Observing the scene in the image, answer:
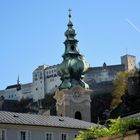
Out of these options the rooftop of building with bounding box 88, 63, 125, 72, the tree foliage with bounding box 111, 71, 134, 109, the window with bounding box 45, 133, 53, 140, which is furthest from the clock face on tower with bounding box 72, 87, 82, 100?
the rooftop of building with bounding box 88, 63, 125, 72

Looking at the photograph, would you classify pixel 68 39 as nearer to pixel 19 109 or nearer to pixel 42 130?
pixel 42 130

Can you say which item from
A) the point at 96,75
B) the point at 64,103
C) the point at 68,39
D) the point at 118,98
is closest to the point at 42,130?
the point at 64,103

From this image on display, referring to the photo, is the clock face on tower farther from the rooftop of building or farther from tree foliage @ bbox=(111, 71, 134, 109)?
the rooftop of building

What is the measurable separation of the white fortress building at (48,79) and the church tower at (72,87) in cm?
7215

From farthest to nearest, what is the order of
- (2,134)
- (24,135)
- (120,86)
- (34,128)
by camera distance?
(120,86) < (34,128) < (24,135) < (2,134)

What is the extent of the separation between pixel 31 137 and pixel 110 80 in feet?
383

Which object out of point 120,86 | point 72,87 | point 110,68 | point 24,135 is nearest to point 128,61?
point 110,68

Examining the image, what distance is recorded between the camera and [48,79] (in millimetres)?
174250

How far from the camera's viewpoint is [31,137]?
43.8 metres

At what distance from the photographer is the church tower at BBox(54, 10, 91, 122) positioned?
264ft

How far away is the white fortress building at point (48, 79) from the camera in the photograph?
16460 cm

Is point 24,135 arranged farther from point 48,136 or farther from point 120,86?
point 120,86

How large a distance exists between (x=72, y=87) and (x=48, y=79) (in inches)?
3714

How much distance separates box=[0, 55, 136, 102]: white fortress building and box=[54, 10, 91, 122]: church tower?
7215cm
